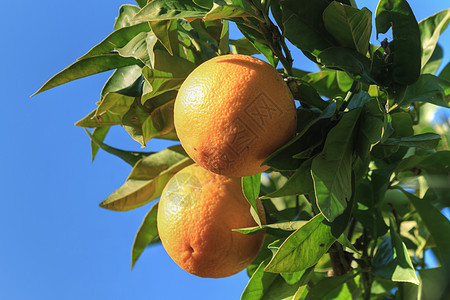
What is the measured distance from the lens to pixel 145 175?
120cm

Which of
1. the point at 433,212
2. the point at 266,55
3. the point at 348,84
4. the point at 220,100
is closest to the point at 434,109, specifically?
the point at 348,84

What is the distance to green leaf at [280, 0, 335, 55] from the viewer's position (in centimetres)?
90

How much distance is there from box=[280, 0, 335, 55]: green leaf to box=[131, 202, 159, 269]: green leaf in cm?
56

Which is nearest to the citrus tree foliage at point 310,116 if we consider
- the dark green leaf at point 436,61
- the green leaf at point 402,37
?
the green leaf at point 402,37

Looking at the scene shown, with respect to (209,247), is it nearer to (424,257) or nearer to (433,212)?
(433,212)

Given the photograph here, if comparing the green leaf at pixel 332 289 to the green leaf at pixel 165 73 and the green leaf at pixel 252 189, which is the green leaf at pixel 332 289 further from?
the green leaf at pixel 165 73

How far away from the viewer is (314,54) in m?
0.92

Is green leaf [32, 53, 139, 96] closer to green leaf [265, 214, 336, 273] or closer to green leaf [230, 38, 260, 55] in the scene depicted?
green leaf [230, 38, 260, 55]

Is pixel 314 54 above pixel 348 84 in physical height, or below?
above

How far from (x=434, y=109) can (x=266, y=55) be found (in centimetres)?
82

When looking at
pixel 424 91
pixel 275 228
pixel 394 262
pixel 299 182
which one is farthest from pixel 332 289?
pixel 424 91

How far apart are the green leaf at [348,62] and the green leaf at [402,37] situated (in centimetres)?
6

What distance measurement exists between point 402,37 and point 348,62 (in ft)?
0.37

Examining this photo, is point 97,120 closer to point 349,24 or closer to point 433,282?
point 349,24
